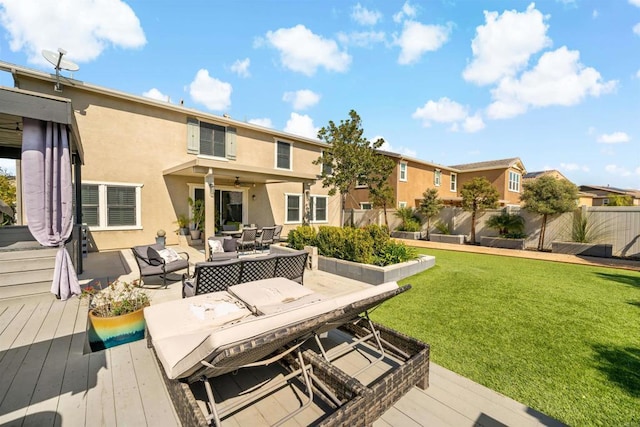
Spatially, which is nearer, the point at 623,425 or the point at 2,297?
the point at 623,425

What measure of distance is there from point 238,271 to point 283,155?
10933 mm

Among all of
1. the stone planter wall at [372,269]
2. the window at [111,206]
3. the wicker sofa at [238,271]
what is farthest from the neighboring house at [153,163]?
the wicker sofa at [238,271]

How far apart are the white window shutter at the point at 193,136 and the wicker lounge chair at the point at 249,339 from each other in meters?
9.43

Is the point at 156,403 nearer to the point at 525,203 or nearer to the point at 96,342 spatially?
the point at 96,342

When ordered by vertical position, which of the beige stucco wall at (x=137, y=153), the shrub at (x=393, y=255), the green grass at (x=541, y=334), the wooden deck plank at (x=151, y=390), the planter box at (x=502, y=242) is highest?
the beige stucco wall at (x=137, y=153)

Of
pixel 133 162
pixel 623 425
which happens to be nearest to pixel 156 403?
pixel 623 425

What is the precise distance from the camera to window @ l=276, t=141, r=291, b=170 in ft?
45.8

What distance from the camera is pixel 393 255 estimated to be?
7.21m

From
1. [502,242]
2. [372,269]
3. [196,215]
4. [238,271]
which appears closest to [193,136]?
[196,215]

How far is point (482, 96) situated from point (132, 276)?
17332 mm

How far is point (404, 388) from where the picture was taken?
229cm

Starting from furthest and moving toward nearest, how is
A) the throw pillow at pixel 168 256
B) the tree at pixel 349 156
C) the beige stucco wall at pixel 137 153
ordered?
the tree at pixel 349 156 → the beige stucco wall at pixel 137 153 → the throw pillow at pixel 168 256

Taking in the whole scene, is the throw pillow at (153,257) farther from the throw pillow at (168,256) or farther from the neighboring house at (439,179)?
the neighboring house at (439,179)

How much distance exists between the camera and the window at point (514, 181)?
76.8ft
